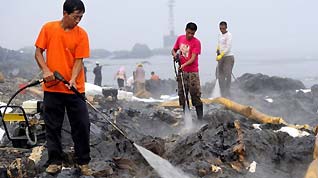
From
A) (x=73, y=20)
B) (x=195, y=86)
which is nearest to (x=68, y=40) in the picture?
(x=73, y=20)

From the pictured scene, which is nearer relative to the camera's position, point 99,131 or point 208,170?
point 208,170

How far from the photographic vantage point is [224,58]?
11.3 meters

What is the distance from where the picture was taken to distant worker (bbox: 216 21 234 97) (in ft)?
35.7

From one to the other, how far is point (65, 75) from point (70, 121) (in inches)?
18.6

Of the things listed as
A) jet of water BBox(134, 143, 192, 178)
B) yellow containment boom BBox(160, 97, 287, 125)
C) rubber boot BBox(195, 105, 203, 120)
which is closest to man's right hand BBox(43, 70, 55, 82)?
jet of water BBox(134, 143, 192, 178)

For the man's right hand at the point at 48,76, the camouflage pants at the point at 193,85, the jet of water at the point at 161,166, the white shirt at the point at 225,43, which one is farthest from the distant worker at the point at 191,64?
the man's right hand at the point at 48,76

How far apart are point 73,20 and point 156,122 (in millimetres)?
3881

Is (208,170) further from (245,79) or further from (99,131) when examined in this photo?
(245,79)

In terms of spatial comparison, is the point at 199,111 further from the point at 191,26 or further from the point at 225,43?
the point at 225,43

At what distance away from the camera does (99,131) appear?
601 cm

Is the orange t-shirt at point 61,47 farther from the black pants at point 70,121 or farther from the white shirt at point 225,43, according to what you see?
the white shirt at point 225,43

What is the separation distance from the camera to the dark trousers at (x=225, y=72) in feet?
37.1

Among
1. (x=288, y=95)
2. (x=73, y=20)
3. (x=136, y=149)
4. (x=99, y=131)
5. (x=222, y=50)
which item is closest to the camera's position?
(x=73, y=20)

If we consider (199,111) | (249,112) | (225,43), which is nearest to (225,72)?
(225,43)
